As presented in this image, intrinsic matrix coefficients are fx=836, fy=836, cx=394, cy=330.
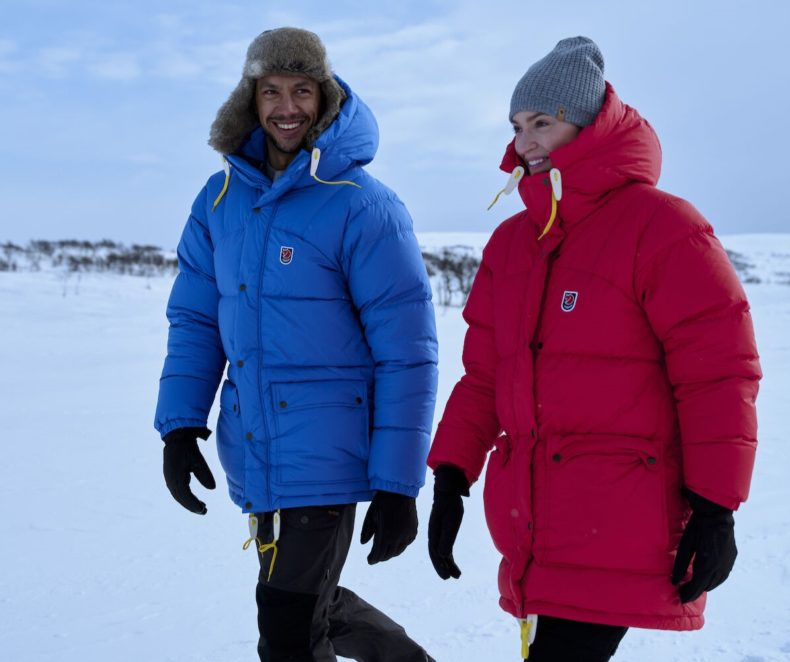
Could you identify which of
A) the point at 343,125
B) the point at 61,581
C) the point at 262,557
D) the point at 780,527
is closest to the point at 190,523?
the point at 61,581

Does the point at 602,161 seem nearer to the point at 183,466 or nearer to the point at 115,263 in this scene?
the point at 183,466

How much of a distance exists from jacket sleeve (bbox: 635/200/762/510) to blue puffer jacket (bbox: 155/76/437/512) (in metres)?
0.74

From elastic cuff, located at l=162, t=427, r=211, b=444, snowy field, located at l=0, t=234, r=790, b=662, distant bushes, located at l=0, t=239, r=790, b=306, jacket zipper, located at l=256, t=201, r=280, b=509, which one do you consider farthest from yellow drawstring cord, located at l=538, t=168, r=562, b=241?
distant bushes, located at l=0, t=239, r=790, b=306

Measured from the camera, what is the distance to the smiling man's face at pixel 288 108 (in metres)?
2.34

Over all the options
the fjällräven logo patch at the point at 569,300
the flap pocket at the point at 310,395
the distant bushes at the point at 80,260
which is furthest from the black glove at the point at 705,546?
the distant bushes at the point at 80,260

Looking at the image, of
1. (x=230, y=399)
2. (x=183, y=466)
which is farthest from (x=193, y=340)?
(x=183, y=466)

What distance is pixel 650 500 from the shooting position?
5.45 ft

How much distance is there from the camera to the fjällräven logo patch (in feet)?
5.71

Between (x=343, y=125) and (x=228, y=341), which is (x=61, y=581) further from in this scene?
(x=343, y=125)

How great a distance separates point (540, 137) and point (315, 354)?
0.80 m

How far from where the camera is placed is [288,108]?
2.33 metres

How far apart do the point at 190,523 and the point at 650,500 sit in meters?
2.86

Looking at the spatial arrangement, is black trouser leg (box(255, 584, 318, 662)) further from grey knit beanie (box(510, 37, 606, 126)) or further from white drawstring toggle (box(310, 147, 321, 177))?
grey knit beanie (box(510, 37, 606, 126))

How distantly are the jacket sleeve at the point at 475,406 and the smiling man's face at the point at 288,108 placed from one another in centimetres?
72
